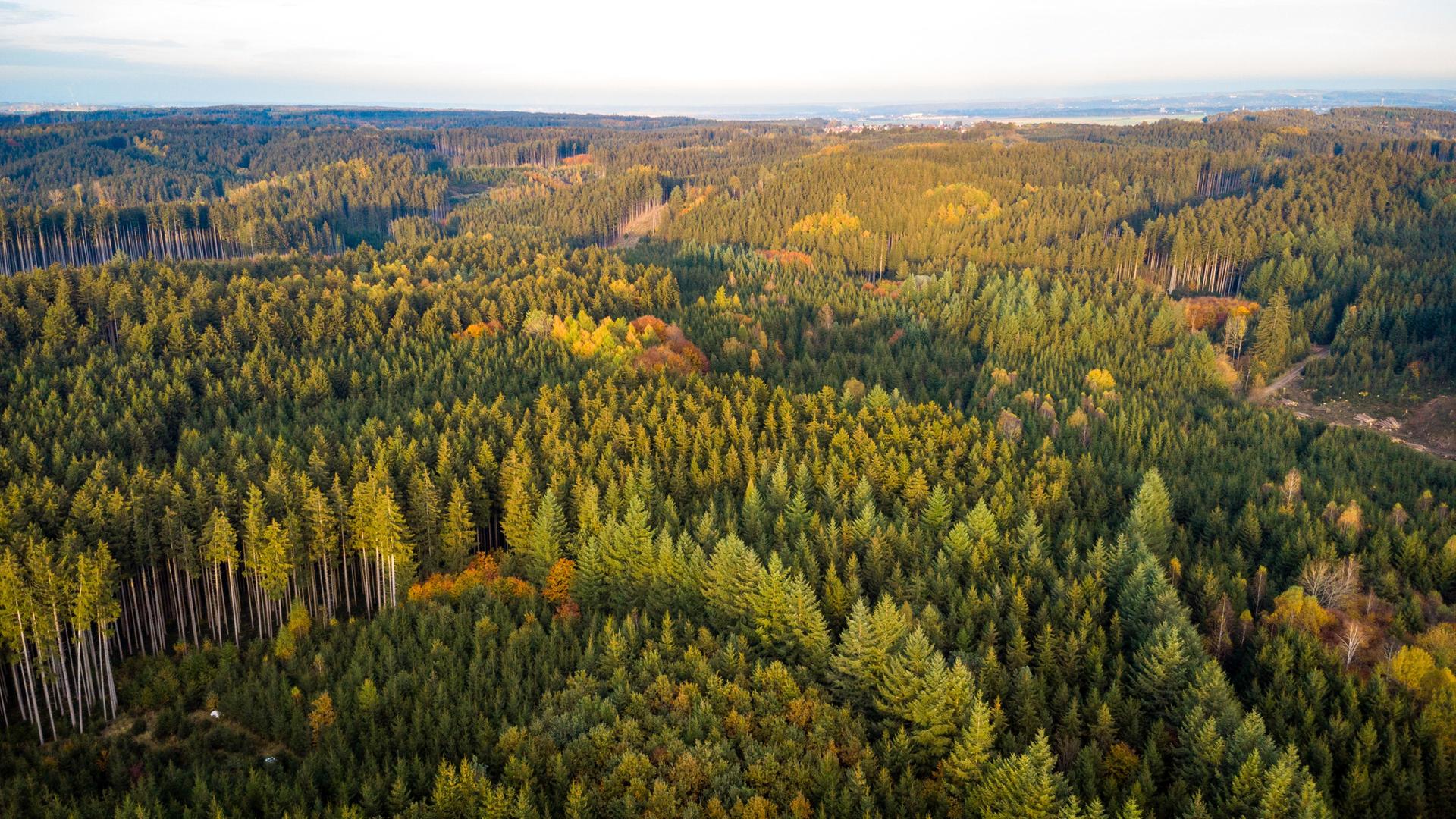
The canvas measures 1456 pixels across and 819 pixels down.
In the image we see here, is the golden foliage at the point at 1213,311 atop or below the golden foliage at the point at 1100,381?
atop

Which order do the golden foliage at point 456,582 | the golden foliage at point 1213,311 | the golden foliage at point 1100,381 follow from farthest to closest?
the golden foliage at point 1213,311, the golden foliage at point 1100,381, the golden foliage at point 456,582

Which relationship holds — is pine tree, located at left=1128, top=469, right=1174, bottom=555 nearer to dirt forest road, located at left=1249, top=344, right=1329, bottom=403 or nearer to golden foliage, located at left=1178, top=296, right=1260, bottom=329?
dirt forest road, located at left=1249, top=344, right=1329, bottom=403

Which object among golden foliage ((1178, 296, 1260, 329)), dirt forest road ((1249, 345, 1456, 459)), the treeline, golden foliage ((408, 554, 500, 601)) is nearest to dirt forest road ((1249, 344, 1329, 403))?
dirt forest road ((1249, 345, 1456, 459))

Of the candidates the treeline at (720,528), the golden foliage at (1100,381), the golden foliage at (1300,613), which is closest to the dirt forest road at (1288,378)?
the treeline at (720,528)

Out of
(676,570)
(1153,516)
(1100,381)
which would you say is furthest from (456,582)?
(1100,381)

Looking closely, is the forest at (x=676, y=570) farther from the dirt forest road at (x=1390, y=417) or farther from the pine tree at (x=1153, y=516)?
the dirt forest road at (x=1390, y=417)

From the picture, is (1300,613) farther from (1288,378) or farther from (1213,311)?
(1213,311)

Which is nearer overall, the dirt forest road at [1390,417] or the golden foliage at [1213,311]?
the dirt forest road at [1390,417]
